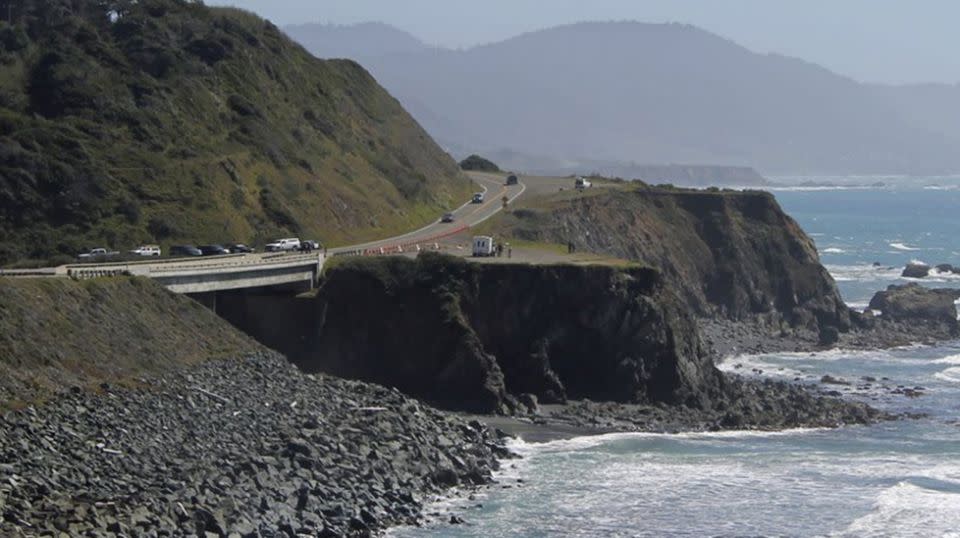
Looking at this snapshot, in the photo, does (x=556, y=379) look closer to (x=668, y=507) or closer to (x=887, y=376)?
(x=668, y=507)

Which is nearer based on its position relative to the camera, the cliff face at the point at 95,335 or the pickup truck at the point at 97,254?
the cliff face at the point at 95,335

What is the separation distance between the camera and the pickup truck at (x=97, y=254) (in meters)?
64.0

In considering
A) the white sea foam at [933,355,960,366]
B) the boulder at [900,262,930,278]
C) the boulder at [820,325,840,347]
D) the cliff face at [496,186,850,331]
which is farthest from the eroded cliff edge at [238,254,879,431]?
the boulder at [900,262,930,278]

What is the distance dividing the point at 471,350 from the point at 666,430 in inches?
308

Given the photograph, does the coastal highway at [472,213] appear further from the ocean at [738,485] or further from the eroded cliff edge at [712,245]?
the ocean at [738,485]

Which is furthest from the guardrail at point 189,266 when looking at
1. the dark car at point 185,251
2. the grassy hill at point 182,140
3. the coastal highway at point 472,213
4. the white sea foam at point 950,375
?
the white sea foam at point 950,375

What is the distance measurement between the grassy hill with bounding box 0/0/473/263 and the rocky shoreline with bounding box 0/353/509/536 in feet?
60.3

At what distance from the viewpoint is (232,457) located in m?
44.6

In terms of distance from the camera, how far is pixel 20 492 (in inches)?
1464

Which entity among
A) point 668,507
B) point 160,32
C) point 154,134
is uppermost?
point 160,32

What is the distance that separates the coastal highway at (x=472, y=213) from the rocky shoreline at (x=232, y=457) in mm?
21216

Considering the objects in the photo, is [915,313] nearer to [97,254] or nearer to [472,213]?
[472,213]

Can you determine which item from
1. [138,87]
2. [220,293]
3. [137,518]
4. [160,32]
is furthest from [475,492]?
[160,32]

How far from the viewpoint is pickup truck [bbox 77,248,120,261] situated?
64.0 m
